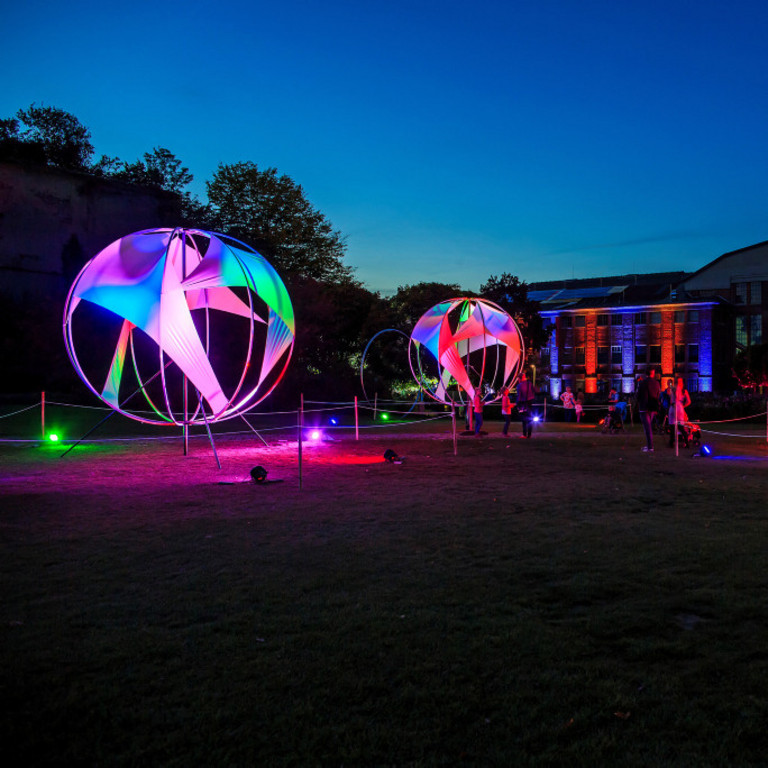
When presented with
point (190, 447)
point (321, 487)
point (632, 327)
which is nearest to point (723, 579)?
point (321, 487)

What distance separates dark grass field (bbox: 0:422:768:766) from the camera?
12.1ft

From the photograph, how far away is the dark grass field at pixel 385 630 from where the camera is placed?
3.70 m

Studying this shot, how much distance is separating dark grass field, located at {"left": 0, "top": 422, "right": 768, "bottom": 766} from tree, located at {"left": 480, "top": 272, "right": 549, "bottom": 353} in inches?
1833

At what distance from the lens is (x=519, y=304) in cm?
5788

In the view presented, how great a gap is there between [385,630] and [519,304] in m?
54.5

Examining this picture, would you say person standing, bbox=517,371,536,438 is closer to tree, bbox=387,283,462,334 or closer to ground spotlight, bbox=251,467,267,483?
ground spotlight, bbox=251,467,267,483

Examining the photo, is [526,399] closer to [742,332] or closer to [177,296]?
[177,296]

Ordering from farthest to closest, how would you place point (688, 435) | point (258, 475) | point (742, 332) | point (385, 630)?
point (742, 332), point (688, 435), point (258, 475), point (385, 630)

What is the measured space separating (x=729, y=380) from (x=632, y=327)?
1112 centimetres

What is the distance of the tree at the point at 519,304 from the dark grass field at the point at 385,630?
4656 cm

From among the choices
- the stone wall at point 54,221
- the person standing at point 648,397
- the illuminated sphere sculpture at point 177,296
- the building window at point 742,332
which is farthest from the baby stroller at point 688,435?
the building window at point 742,332

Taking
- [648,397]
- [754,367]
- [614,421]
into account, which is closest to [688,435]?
[648,397]

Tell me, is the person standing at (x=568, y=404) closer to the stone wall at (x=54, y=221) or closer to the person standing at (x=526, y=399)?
the person standing at (x=526, y=399)

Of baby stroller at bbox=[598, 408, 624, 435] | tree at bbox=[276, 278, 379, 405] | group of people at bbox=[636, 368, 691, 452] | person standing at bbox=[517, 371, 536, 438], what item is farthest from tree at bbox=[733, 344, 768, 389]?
group of people at bbox=[636, 368, 691, 452]
